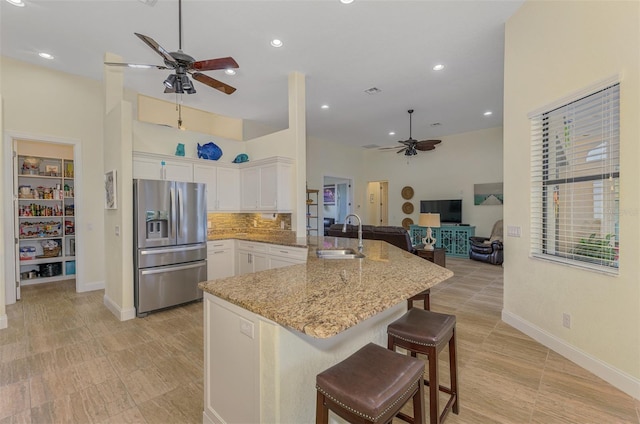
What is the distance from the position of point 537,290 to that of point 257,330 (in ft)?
9.77

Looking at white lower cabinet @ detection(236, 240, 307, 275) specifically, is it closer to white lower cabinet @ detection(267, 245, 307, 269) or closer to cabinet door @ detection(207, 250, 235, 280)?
white lower cabinet @ detection(267, 245, 307, 269)

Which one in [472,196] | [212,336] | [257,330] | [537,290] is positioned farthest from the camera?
[472,196]

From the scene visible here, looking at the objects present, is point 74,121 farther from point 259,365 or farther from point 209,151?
point 259,365

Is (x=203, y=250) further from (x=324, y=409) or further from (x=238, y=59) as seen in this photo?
(x=324, y=409)

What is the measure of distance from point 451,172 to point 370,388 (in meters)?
8.10

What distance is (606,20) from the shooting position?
226 centimetres

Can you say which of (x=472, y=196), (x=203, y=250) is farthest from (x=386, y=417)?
(x=472, y=196)

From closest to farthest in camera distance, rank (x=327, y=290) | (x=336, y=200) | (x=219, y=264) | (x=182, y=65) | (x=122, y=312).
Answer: (x=327, y=290) → (x=182, y=65) → (x=122, y=312) → (x=219, y=264) → (x=336, y=200)

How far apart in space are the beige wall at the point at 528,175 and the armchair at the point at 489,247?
3541mm

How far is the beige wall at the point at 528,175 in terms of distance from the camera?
2.11 metres

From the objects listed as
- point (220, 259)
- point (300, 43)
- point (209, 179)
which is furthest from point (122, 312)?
point (300, 43)

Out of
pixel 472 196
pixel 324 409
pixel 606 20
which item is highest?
pixel 606 20

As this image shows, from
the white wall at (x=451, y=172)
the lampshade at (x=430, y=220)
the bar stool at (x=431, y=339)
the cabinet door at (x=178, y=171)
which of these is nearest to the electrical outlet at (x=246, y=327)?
the bar stool at (x=431, y=339)

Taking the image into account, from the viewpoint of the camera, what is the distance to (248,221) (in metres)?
5.53
